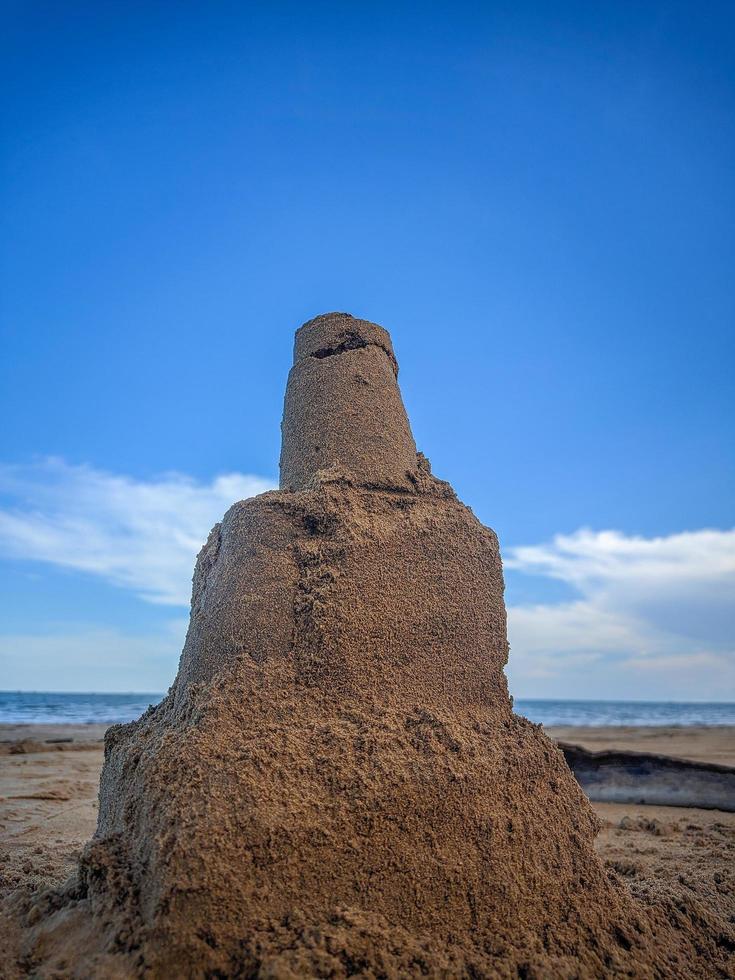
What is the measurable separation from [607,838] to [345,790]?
369 centimetres

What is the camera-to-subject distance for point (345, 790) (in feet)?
6.53

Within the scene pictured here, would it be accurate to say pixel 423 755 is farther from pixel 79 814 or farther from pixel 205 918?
pixel 79 814

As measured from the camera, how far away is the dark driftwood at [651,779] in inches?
231

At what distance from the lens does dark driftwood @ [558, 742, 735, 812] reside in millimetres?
5875

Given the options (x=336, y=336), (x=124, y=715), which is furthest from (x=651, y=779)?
(x=124, y=715)

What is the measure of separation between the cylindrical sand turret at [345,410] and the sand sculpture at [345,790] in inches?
2.6

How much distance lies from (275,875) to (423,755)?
23.3 inches

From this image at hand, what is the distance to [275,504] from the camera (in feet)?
8.45

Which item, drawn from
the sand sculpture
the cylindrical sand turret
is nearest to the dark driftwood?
the sand sculpture

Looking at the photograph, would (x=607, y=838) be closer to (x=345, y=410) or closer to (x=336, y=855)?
(x=336, y=855)

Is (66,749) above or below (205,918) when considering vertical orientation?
below

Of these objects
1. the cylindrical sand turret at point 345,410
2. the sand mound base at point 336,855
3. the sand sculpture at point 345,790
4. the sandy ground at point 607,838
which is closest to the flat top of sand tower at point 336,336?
the cylindrical sand turret at point 345,410

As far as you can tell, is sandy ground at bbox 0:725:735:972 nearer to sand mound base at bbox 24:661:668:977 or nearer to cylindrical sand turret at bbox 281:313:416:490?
sand mound base at bbox 24:661:668:977

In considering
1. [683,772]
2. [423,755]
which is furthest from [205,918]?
[683,772]
